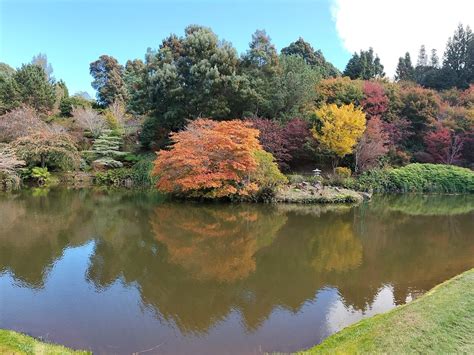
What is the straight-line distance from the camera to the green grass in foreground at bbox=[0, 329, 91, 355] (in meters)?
4.55

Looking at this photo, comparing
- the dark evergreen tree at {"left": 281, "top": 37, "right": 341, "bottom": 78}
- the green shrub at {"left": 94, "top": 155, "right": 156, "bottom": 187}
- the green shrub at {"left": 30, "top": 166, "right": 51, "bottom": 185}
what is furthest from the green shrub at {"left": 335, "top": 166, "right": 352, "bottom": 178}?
the dark evergreen tree at {"left": 281, "top": 37, "right": 341, "bottom": 78}

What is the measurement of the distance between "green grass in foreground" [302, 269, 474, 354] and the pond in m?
0.79

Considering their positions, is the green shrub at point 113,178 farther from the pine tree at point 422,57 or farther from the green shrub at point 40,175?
the pine tree at point 422,57

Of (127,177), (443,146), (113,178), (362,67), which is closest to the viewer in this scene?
(113,178)

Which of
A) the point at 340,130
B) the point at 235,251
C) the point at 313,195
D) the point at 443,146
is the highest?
the point at 340,130

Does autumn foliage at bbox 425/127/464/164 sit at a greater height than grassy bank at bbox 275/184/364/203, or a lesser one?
greater

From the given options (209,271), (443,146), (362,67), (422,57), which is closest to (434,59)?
(422,57)

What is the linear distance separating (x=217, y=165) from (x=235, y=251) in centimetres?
732

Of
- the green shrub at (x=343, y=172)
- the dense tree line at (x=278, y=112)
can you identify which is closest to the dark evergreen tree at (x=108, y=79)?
the dense tree line at (x=278, y=112)

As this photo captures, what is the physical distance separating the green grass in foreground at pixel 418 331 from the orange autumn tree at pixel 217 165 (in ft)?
37.8

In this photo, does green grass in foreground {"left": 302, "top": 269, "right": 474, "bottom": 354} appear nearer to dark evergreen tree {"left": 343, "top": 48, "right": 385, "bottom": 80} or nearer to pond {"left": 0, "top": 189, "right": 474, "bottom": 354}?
pond {"left": 0, "top": 189, "right": 474, "bottom": 354}

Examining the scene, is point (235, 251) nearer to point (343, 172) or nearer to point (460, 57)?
point (343, 172)

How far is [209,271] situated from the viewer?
28.9ft

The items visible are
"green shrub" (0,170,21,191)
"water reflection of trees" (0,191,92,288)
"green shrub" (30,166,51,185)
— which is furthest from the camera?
"green shrub" (30,166,51,185)
